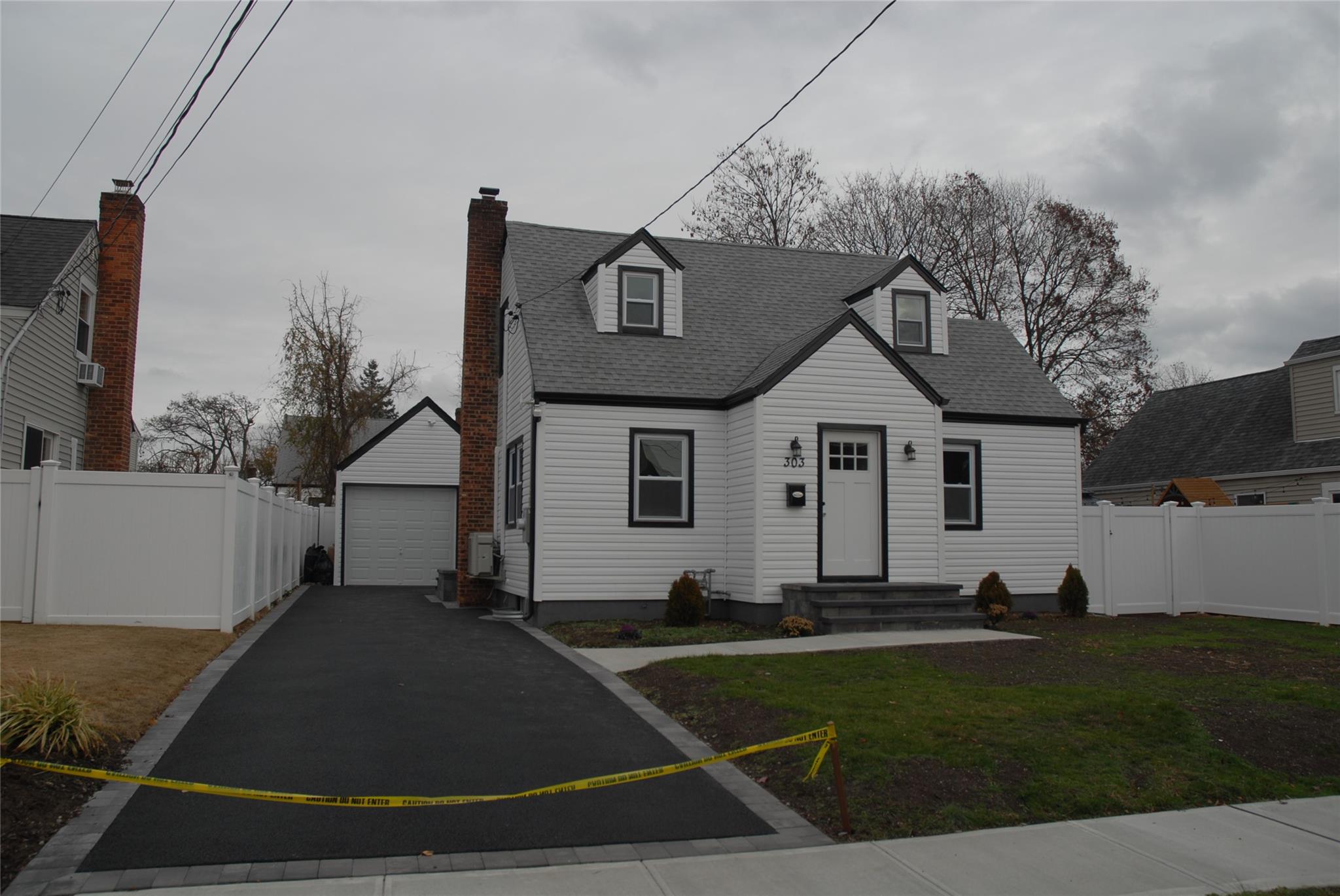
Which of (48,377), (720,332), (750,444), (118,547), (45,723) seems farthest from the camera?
(720,332)

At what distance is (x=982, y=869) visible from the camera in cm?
523

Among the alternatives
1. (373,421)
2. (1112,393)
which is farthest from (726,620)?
(373,421)

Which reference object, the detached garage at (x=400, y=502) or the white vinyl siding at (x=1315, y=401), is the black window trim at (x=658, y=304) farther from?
the white vinyl siding at (x=1315, y=401)

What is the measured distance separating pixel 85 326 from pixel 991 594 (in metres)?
17.0

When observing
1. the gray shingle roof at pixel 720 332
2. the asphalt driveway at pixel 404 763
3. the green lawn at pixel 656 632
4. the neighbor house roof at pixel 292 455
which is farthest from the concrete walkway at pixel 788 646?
the neighbor house roof at pixel 292 455

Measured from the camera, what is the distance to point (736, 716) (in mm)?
8414

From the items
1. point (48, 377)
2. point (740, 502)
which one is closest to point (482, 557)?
point (740, 502)

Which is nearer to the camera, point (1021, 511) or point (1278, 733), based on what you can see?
point (1278, 733)

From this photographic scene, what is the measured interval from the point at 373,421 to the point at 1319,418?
3371cm

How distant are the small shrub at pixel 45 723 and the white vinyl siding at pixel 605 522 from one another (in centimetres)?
867

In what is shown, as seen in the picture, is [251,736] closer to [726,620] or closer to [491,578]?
[726,620]

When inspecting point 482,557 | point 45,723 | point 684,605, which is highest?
point 482,557

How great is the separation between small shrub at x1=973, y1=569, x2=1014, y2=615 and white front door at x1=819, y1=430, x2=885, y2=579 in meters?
1.96

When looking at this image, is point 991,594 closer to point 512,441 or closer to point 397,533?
point 512,441
